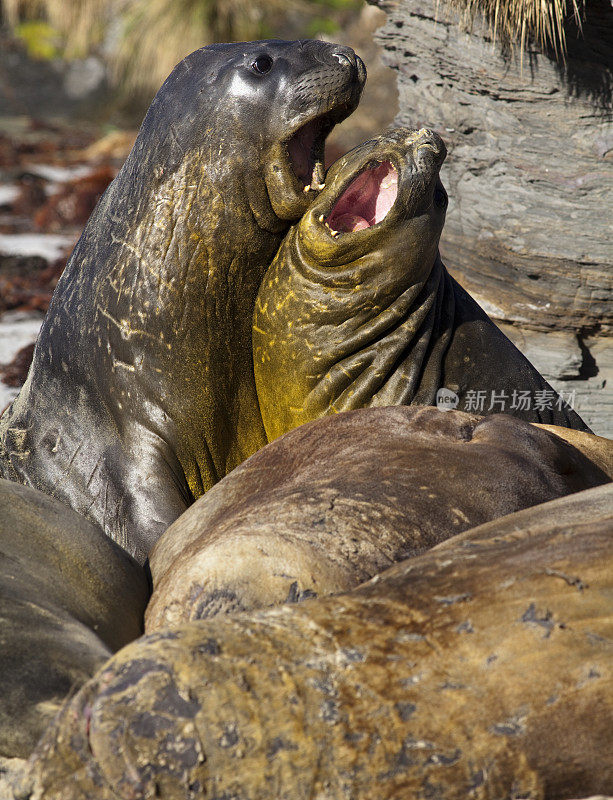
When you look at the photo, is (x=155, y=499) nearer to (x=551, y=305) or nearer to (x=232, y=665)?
(x=232, y=665)

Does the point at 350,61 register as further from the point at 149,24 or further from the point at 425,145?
the point at 149,24

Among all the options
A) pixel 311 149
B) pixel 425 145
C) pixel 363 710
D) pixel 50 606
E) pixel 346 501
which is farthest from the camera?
pixel 311 149

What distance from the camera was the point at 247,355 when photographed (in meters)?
4.19

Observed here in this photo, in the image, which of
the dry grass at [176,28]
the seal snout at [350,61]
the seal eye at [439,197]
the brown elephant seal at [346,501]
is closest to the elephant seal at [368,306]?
the seal eye at [439,197]

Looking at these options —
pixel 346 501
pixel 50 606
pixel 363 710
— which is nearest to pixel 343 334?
pixel 346 501

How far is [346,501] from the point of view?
107 inches

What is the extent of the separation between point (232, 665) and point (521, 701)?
1.72 feet

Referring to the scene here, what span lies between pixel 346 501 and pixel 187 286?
62.8 inches

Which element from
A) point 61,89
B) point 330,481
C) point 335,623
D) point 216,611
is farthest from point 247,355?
point 61,89

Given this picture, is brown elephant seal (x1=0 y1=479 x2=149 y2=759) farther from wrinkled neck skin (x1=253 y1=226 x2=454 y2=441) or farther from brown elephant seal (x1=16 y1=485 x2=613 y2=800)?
wrinkled neck skin (x1=253 y1=226 x2=454 y2=441)

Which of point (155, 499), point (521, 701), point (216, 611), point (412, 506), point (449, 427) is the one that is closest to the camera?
point (521, 701)

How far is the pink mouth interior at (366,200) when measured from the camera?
13.0 ft

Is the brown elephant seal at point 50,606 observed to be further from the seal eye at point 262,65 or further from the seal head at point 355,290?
the seal eye at point 262,65

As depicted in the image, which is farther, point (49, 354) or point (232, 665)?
Answer: point (49, 354)
